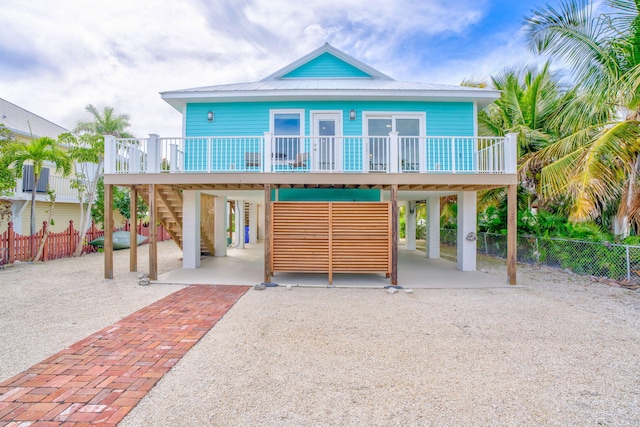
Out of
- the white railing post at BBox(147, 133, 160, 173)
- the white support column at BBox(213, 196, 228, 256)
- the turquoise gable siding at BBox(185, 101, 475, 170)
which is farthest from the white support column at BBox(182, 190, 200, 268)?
the white support column at BBox(213, 196, 228, 256)

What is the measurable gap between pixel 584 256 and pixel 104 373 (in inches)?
421

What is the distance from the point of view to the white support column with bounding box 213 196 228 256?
1188 cm

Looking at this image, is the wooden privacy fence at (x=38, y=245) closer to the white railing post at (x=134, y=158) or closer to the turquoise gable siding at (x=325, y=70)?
the white railing post at (x=134, y=158)

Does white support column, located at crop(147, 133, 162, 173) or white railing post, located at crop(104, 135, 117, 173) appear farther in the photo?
white support column, located at crop(147, 133, 162, 173)

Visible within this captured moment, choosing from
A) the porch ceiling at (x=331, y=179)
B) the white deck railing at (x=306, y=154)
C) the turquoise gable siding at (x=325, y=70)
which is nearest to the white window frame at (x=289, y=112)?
the white deck railing at (x=306, y=154)

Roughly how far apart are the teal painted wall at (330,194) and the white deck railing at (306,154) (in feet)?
3.03

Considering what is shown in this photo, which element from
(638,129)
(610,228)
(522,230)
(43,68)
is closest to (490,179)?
(638,129)

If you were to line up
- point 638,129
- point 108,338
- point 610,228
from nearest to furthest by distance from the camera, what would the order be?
point 108,338
point 638,129
point 610,228

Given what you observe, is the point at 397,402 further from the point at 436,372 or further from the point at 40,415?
the point at 40,415

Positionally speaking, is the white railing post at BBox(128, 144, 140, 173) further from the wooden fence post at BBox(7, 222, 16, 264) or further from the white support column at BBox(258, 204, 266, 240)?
the white support column at BBox(258, 204, 266, 240)

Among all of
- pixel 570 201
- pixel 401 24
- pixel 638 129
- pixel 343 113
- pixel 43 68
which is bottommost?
pixel 570 201

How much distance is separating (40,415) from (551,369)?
502 cm

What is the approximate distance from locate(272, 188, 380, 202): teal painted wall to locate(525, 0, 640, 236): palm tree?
16.5 feet

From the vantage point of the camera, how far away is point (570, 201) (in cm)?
982
